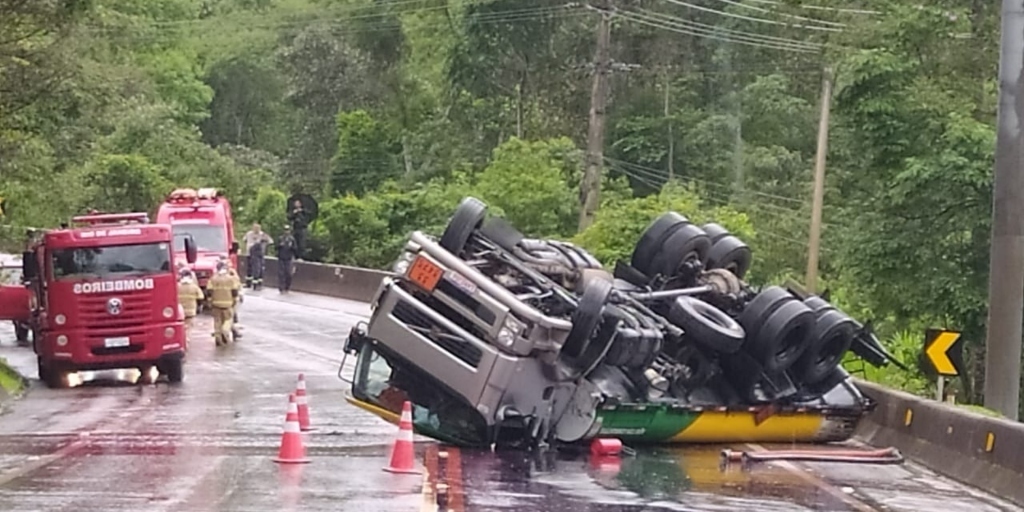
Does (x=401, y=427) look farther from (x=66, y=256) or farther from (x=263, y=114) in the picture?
(x=263, y=114)

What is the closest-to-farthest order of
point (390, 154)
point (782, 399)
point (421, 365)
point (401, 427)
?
point (401, 427), point (421, 365), point (782, 399), point (390, 154)

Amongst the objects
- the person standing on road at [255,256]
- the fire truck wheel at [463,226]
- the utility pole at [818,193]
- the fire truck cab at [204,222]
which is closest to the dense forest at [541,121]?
the utility pole at [818,193]

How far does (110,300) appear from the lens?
1006 inches

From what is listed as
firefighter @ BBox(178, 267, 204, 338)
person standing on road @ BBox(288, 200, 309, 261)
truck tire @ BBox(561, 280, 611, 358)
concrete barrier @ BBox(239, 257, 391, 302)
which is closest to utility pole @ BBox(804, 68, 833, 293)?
concrete barrier @ BBox(239, 257, 391, 302)

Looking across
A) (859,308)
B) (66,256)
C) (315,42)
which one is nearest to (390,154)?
(315,42)

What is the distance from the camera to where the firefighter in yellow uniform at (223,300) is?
3016 centimetres

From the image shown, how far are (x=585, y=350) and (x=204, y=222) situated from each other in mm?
24358

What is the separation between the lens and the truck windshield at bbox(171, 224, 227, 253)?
38.6 meters

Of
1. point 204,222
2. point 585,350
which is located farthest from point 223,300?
point 585,350

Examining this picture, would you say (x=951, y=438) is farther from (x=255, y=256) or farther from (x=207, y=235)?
(x=255, y=256)

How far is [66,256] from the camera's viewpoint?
2562 centimetres

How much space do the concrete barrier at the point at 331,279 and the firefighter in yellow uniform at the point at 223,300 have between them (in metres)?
10.1

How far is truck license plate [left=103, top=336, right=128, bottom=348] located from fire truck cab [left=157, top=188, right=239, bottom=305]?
12.0m

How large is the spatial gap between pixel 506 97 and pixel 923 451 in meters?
42.0
